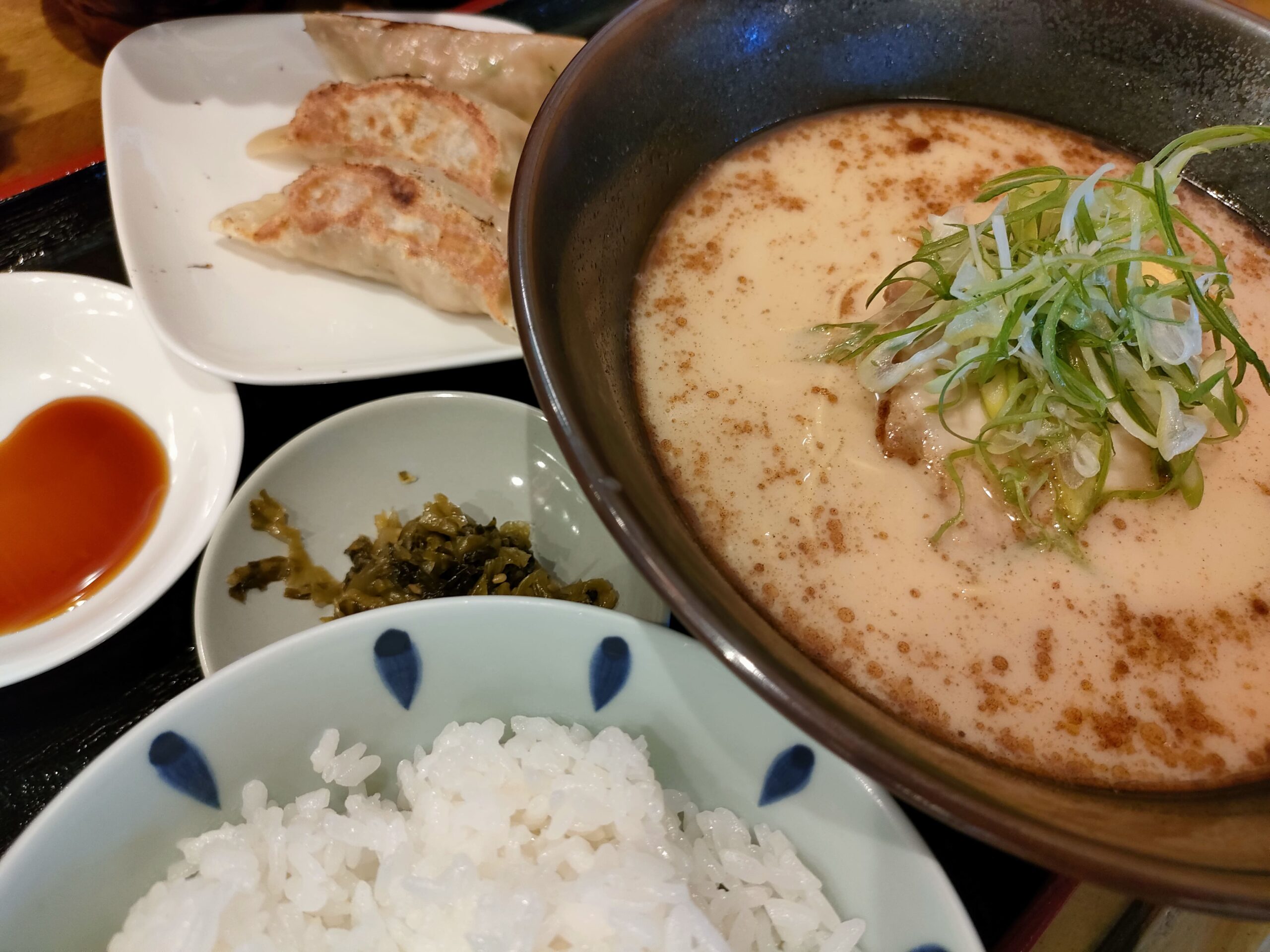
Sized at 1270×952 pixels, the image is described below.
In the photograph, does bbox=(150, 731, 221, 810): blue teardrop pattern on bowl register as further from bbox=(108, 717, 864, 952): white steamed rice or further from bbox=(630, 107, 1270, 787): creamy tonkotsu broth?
bbox=(630, 107, 1270, 787): creamy tonkotsu broth

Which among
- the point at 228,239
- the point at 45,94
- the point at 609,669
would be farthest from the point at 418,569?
the point at 45,94

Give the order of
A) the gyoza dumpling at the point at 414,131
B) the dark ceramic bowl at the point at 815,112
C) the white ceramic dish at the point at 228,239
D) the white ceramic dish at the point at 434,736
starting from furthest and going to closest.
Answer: the gyoza dumpling at the point at 414,131, the white ceramic dish at the point at 228,239, the white ceramic dish at the point at 434,736, the dark ceramic bowl at the point at 815,112

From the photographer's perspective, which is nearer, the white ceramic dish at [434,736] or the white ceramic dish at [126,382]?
the white ceramic dish at [434,736]

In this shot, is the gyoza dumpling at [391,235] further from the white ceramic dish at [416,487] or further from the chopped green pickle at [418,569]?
the chopped green pickle at [418,569]

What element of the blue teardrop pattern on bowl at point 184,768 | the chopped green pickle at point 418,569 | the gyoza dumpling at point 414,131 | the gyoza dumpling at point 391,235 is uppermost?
the gyoza dumpling at point 414,131

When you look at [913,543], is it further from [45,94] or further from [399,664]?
[45,94]

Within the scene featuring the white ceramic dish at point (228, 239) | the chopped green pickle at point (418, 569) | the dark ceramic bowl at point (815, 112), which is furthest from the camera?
the white ceramic dish at point (228, 239)

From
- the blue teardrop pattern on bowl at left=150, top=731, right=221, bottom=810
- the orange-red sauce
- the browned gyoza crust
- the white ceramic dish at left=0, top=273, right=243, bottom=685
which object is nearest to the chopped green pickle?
the white ceramic dish at left=0, top=273, right=243, bottom=685

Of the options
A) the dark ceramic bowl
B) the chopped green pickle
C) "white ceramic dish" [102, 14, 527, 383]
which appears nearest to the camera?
the dark ceramic bowl

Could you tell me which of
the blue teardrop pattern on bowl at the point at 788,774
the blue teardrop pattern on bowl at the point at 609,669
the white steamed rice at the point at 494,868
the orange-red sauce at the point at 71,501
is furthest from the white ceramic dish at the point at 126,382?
the blue teardrop pattern on bowl at the point at 788,774
